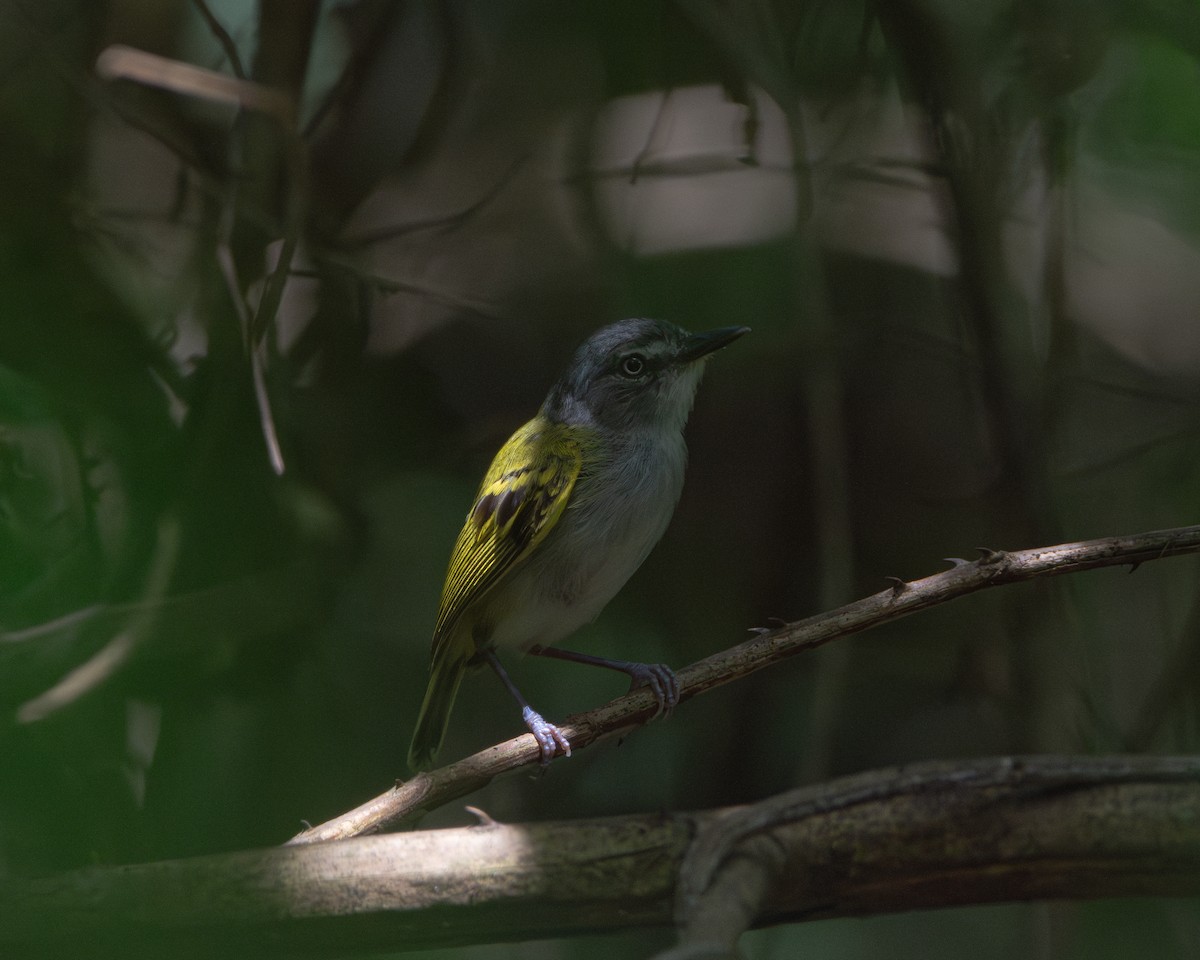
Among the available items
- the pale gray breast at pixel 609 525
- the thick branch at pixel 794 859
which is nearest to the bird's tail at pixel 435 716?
the pale gray breast at pixel 609 525

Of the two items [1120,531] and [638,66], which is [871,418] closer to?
[1120,531]

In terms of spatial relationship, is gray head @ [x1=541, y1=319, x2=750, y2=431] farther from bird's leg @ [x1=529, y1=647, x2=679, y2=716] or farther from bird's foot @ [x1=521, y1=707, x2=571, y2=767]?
bird's foot @ [x1=521, y1=707, x2=571, y2=767]

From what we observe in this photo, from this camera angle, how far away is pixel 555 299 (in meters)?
2.79

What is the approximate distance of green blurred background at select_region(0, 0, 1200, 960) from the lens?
2469 mm

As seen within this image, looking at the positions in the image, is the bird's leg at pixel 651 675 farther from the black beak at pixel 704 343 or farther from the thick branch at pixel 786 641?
the black beak at pixel 704 343

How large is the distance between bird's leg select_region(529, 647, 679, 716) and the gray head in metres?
0.48

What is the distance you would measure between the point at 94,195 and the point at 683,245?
1534mm

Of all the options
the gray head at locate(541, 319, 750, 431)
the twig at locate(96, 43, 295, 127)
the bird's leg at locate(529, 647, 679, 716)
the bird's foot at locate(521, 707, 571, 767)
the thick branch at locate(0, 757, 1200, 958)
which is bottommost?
the thick branch at locate(0, 757, 1200, 958)

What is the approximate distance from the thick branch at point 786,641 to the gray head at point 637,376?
0.60 m

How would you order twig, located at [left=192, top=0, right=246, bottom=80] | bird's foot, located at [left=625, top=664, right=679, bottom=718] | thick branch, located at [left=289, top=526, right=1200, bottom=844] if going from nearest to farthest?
thick branch, located at [left=289, top=526, right=1200, bottom=844]
bird's foot, located at [left=625, top=664, right=679, bottom=718]
twig, located at [left=192, top=0, right=246, bottom=80]

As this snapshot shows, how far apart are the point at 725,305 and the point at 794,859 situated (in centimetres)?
157

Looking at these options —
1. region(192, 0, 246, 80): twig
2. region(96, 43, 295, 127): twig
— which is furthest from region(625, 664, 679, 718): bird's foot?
region(192, 0, 246, 80): twig

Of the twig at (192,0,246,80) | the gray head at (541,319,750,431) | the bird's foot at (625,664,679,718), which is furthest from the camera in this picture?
the twig at (192,0,246,80)

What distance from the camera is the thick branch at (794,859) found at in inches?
54.1
